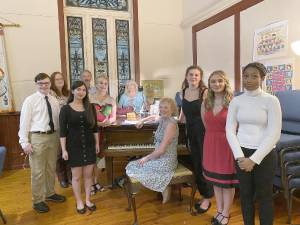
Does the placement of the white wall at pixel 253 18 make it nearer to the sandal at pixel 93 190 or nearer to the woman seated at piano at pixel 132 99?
the woman seated at piano at pixel 132 99

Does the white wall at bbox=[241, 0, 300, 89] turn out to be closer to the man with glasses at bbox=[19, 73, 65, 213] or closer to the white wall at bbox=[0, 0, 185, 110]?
the white wall at bbox=[0, 0, 185, 110]

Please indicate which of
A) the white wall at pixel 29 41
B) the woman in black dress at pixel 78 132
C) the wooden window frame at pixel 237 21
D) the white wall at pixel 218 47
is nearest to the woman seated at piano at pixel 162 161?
the woman in black dress at pixel 78 132

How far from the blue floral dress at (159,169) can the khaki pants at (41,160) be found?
3.05ft

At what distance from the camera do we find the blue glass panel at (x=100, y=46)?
5.62m

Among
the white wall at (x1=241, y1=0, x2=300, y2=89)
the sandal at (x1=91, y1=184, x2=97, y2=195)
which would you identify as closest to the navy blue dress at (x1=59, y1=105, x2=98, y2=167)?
the sandal at (x1=91, y1=184, x2=97, y2=195)

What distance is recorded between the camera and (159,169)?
264cm

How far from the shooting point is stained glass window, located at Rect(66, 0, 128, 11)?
5430mm

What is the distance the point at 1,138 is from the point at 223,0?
4350 millimetres

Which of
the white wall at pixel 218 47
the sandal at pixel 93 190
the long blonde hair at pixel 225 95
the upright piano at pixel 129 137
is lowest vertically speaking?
the sandal at pixel 93 190

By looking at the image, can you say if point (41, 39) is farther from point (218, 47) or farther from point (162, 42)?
point (218, 47)

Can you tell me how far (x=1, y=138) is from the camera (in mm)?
4648

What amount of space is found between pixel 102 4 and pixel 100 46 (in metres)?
0.85

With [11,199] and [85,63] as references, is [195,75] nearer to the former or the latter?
[11,199]

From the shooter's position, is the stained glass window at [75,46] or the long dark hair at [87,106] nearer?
the long dark hair at [87,106]
